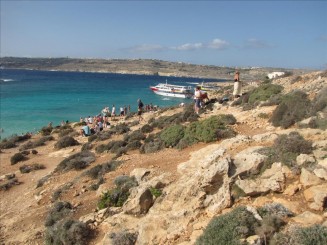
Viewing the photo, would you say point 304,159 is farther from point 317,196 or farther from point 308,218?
point 308,218

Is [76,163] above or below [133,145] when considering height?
below

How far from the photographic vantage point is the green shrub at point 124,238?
8703 mm

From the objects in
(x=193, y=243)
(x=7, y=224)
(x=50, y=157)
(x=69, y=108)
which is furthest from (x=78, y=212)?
(x=69, y=108)

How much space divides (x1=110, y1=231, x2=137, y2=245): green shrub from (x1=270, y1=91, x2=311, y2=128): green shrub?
8.32 meters

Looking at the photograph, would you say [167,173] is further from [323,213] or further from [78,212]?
[323,213]

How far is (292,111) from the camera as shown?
49.6 ft

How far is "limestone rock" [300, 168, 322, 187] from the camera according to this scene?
796cm

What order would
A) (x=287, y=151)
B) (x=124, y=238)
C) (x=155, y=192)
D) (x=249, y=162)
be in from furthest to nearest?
(x=155, y=192) → (x=287, y=151) → (x=249, y=162) → (x=124, y=238)

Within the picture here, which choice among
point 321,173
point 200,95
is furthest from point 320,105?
point 200,95

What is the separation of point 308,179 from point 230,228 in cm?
237

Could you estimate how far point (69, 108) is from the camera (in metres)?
56.3

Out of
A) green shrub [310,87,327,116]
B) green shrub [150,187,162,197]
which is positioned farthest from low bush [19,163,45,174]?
green shrub [310,87,327,116]

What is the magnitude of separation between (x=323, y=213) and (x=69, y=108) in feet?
172

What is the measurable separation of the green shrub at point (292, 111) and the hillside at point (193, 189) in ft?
0.16
